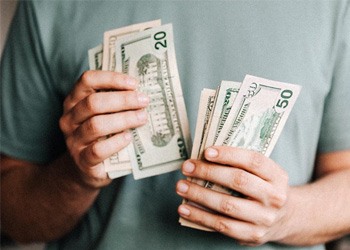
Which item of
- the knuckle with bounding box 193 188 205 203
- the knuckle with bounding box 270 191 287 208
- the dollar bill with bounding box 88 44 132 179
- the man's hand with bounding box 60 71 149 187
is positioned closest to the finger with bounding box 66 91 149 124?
the man's hand with bounding box 60 71 149 187

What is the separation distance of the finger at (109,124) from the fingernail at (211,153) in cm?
18

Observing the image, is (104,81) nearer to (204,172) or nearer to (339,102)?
(204,172)

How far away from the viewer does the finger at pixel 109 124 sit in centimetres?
109

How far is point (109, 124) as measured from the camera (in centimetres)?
110

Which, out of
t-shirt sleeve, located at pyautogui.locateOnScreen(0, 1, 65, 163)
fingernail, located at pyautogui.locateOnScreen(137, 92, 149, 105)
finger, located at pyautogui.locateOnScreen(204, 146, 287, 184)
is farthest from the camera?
t-shirt sleeve, located at pyautogui.locateOnScreen(0, 1, 65, 163)

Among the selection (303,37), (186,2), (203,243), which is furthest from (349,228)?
(186,2)

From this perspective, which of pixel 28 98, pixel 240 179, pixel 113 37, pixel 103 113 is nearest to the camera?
pixel 240 179

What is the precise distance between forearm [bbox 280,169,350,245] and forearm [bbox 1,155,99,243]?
1.51 feet

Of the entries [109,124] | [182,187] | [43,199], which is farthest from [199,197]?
[43,199]

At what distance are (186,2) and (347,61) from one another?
39 centimetres

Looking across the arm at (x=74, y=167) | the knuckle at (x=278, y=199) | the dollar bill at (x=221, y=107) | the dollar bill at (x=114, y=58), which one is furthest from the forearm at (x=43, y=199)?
the knuckle at (x=278, y=199)

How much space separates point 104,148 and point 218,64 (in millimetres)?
321

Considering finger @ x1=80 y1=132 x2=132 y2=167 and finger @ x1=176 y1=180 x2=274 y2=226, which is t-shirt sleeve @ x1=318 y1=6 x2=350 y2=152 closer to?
finger @ x1=176 y1=180 x2=274 y2=226

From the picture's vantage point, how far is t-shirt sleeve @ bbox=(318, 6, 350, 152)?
3.78 feet
